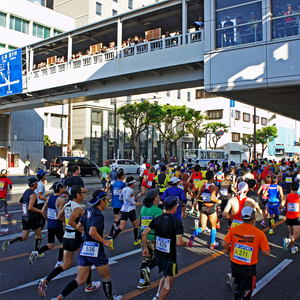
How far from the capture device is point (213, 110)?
54.1 metres

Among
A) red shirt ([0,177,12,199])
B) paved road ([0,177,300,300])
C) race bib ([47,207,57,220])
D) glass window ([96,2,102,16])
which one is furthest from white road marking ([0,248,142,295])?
glass window ([96,2,102,16])

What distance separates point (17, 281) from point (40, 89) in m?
17.9

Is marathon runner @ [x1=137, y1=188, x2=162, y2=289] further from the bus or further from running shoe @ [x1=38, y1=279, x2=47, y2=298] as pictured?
the bus

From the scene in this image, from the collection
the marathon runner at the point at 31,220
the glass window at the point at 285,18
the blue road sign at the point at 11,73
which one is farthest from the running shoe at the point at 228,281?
the blue road sign at the point at 11,73

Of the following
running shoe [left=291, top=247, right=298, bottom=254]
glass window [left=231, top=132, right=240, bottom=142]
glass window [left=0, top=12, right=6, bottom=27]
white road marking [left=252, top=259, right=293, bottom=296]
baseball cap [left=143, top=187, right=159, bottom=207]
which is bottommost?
white road marking [left=252, top=259, right=293, bottom=296]

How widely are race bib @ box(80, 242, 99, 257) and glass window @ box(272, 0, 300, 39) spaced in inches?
494

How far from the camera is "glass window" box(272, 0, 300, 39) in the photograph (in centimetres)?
1218

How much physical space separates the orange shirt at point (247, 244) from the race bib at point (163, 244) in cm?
81

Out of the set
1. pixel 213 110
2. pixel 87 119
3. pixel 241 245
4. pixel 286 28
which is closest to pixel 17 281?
pixel 241 245

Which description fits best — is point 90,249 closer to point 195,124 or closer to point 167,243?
point 167,243

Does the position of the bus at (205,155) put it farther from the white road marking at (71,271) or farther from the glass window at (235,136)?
the white road marking at (71,271)

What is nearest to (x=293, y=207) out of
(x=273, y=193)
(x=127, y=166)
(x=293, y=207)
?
(x=293, y=207)

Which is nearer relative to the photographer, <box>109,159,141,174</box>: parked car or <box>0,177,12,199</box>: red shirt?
<box>0,177,12,199</box>: red shirt

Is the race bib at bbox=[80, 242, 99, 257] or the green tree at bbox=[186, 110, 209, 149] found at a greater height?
the green tree at bbox=[186, 110, 209, 149]
